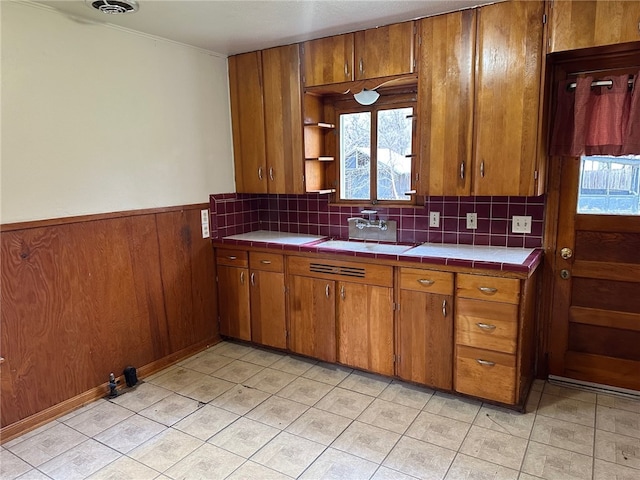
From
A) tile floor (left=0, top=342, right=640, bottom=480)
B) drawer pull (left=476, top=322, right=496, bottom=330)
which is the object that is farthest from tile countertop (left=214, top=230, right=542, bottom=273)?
tile floor (left=0, top=342, right=640, bottom=480)

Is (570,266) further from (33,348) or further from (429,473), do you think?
(33,348)

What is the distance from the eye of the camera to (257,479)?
6.64 feet

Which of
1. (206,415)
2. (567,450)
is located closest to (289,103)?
(206,415)

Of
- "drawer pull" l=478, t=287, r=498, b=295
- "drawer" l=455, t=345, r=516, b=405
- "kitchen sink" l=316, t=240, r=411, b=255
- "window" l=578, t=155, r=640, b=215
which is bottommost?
"drawer" l=455, t=345, r=516, b=405

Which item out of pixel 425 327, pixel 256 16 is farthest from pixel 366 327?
pixel 256 16

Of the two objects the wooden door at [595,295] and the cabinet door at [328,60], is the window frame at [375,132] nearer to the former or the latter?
the cabinet door at [328,60]

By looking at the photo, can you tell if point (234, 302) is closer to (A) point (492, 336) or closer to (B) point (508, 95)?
(A) point (492, 336)

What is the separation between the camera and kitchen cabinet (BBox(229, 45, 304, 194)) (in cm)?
326

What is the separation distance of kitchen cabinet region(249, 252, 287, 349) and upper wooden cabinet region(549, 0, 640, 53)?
221 cm

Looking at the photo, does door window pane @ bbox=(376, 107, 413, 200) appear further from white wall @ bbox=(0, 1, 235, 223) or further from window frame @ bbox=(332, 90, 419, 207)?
white wall @ bbox=(0, 1, 235, 223)

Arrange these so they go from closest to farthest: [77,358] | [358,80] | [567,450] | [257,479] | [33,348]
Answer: [257,479] < [567,450] < [33,348] < [77,358] < [358,80]

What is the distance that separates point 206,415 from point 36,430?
95 centimetres

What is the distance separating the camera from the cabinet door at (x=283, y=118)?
3.23 m

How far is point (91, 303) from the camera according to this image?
8.93ft
